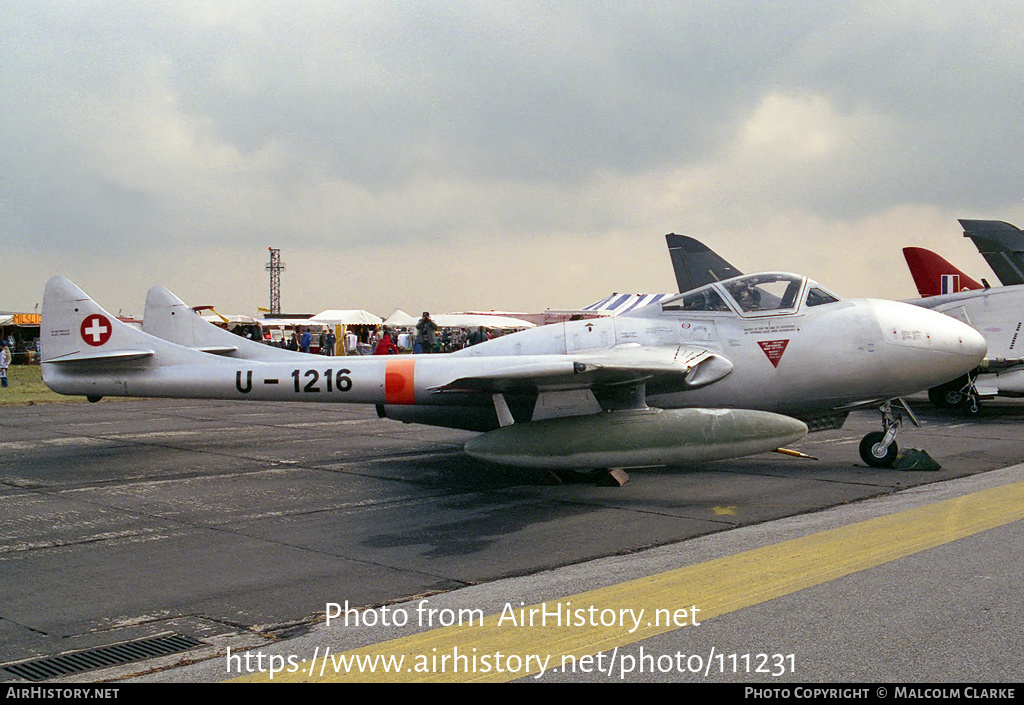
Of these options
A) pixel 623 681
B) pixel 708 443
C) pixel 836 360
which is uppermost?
pixel 836 360

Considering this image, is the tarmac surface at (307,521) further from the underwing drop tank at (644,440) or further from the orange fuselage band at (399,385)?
the orange fuselage band at (399,385)

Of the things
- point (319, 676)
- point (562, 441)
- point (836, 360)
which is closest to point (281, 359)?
point (562, 441)

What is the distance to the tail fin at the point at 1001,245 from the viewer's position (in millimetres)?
21750

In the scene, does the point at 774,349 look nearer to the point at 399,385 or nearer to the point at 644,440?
the point at 644,440

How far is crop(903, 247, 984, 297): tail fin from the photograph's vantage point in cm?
2438

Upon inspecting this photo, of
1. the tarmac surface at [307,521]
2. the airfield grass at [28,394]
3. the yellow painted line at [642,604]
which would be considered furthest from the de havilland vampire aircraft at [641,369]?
the airfield grass at [28,394]

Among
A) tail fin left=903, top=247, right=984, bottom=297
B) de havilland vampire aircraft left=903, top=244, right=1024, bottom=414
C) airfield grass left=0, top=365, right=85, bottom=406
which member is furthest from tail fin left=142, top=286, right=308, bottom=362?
tail fin left=903, top=247, right=984, bottom=297

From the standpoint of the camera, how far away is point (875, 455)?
35.9 feet

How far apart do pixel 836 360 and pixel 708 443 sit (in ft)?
8.36

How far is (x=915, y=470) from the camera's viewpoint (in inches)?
420

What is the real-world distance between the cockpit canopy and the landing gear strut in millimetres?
1613

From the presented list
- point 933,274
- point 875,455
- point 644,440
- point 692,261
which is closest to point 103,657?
point 644,440

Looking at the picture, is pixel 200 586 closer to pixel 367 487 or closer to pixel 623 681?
pixel 623 681

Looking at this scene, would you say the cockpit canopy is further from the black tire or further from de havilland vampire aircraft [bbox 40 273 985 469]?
the black tire
